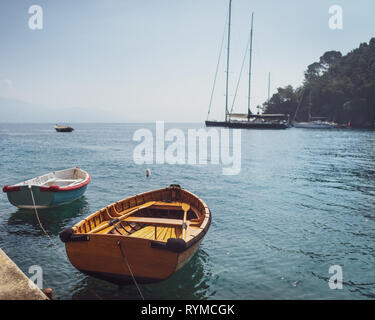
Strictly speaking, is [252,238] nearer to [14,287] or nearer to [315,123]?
[14,287]

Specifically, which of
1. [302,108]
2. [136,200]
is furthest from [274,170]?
[302,108]

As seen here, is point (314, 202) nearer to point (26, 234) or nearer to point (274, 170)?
point (274, 170)

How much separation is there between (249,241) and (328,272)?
3.25m

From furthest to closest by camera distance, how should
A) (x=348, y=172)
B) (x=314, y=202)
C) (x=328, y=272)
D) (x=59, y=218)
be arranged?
1. (x=348, y=172)
2. (x=314, y=202)
3. (x=59, y=218)
4. (x=328, y=272)

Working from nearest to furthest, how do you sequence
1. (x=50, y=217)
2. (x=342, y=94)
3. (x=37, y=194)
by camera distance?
1. (x=50, y=217)
2. (x=37, y=194)
3. (x=342, y=94)

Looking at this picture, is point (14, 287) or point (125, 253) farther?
point (125, 253)

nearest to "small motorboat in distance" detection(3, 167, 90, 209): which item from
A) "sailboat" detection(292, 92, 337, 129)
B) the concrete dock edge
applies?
the concrete dock edge

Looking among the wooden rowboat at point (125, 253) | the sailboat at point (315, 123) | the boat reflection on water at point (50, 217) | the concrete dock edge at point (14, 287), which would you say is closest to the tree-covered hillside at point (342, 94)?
the sailboat at point (315, 123)

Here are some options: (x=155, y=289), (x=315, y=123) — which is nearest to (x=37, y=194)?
(x=155, y=289)

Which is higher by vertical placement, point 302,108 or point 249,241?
point 302,108

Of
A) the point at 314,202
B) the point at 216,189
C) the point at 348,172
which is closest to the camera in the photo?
the point at 314,202

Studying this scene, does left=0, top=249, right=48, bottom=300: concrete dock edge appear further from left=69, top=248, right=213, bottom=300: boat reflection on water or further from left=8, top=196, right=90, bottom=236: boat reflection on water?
left=8, top=196, right=90, bottom=236: boat reflection on water

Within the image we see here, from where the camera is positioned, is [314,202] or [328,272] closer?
[328,272]

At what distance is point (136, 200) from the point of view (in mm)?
12711
